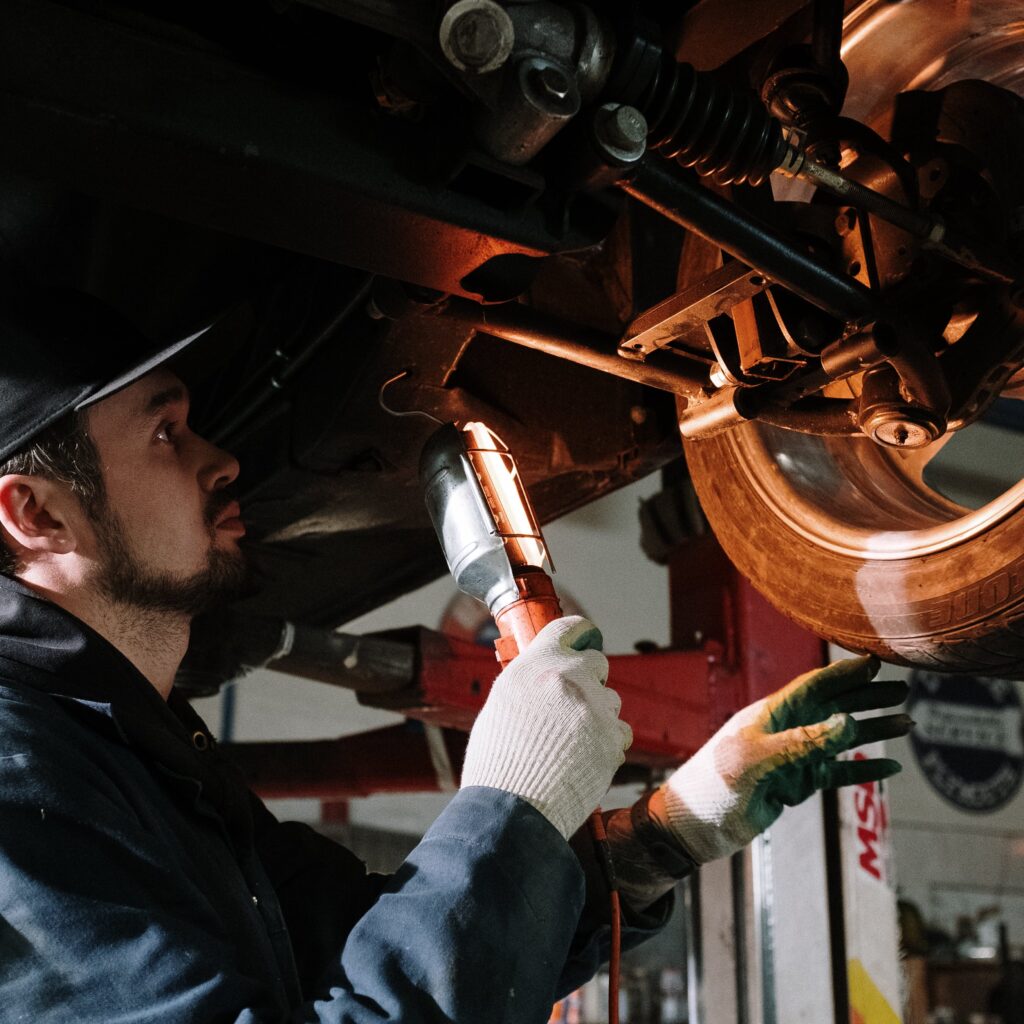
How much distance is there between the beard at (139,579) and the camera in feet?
3.75

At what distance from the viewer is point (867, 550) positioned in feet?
3.69

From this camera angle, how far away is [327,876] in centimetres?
128

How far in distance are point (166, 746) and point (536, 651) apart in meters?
0.34

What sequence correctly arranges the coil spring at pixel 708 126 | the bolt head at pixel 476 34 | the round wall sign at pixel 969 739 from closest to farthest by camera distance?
the bolt head at pixel 476 34 < the coil spring at pixel 708 126 < the round wall sign at pixel 969 739

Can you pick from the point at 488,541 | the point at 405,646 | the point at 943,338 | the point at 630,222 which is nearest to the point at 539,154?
the point at 488,541

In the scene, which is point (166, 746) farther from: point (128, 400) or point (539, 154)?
point (539, 154)

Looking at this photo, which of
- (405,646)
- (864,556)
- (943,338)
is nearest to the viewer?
(943,338)

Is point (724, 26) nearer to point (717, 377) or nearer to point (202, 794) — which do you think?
point (717, 377)

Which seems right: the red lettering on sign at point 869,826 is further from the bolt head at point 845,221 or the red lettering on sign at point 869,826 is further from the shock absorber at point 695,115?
the shock absorber at point 695,115

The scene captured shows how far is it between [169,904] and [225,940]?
2.0 inches

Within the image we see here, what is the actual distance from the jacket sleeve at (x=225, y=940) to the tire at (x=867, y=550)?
1.51ft

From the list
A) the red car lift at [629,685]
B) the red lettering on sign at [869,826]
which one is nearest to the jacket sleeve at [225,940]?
the red car lift at [629,685]

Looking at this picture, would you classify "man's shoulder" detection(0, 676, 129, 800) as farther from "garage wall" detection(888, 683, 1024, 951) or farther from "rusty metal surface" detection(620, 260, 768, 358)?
"garage wall" detection(888, 683, 1024, 951)

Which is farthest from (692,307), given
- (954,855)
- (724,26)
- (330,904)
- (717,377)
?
(954,855)
